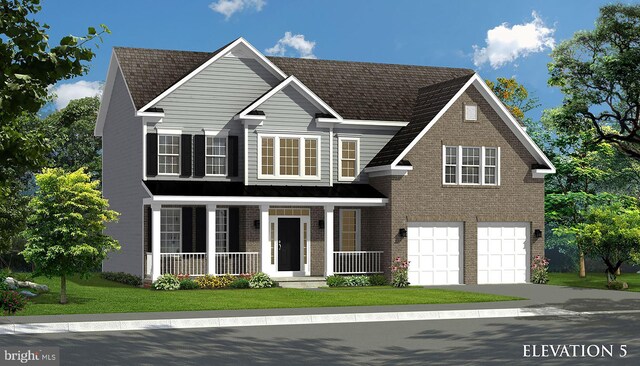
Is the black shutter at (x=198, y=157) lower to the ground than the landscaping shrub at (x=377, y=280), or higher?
higher

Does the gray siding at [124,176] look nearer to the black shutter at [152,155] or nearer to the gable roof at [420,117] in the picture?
the black shutter at [152,155]

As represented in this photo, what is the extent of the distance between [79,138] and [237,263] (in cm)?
2435

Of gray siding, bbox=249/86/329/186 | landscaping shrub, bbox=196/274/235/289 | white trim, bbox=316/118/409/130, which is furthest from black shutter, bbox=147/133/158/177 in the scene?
white trim, bbox=316/118/409/130

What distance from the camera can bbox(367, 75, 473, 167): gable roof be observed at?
121ft

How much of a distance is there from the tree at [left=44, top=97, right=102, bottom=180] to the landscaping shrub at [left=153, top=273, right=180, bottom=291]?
974 inches

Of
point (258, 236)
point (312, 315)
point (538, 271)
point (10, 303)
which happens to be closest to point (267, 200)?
point (258, 236)

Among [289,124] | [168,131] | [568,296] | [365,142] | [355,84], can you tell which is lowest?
[568,296]

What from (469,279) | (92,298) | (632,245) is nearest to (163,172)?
(92,298)

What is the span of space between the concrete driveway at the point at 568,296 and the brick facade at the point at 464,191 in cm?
282

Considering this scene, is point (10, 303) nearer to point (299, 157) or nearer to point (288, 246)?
point (288, 246)

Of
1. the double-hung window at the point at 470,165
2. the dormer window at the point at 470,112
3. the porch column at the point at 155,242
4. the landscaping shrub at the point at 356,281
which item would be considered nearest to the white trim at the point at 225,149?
the porch column at the point at 155,242

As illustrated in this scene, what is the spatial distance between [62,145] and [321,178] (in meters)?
24.7

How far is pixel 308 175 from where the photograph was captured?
36.9 metres

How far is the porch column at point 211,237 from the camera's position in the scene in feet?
111
